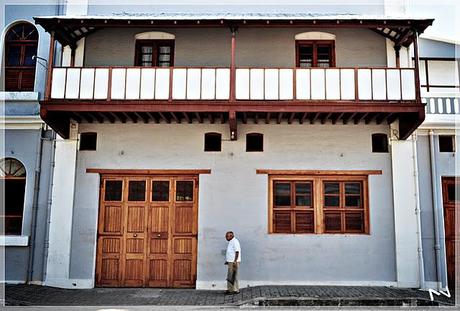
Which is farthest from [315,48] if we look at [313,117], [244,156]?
[244,156]

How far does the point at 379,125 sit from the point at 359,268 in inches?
165

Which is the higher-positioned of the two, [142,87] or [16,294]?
[142,87]

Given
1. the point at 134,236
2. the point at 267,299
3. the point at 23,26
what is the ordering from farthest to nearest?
the point at 23,26, the point at 134,236, the point at 267,299

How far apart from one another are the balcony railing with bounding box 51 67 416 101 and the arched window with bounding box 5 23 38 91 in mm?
2065

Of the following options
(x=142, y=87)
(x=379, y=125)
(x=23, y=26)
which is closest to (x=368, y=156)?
(x=379, y=125)

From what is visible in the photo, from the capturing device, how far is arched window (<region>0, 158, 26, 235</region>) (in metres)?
13.7

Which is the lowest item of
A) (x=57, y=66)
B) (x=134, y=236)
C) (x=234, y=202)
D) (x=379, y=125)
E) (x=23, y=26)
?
(x=134, y=236)

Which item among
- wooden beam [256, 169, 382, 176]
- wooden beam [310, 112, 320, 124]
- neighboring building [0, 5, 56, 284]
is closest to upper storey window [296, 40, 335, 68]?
wooden beam [310, 112, 320, 124]

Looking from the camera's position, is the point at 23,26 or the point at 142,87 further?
the point at 23,26

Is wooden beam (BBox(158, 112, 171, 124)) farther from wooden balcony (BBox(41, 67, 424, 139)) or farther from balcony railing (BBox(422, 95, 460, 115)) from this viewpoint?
balcony railing (BBox(422, 95, 460, 115))

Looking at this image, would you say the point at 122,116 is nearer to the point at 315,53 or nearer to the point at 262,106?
the point at 262,106

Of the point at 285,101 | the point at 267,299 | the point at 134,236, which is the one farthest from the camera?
the point at 134,236

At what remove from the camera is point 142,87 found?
42.1ft

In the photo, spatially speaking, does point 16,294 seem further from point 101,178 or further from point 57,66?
point 57,66
